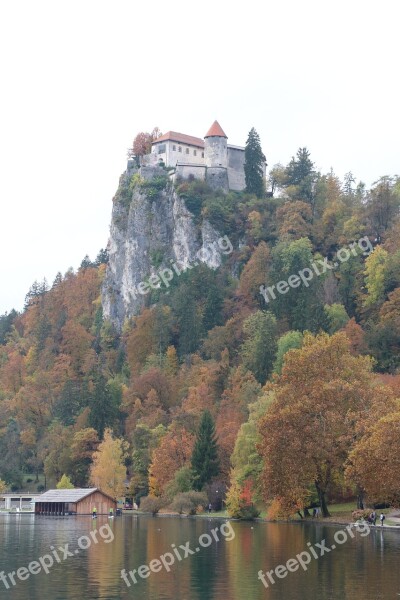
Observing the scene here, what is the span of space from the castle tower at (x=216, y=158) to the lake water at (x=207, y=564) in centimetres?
9331

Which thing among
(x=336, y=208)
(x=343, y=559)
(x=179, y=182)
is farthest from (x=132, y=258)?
(x=343, y=559)

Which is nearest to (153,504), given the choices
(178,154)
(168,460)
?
(168,460)

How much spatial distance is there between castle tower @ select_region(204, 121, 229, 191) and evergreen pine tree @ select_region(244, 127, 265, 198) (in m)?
3.34

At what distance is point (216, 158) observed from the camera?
150 metres

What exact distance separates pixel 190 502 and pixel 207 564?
4336 cm

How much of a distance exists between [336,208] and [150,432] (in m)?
45.4

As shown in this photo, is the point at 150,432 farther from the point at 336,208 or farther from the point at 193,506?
the point at 336,208

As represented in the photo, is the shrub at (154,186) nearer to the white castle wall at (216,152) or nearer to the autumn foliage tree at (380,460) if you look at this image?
the white castle wall at (216,152)

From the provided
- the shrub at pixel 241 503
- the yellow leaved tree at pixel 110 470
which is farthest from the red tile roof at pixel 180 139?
the shrub at pixel 241 503

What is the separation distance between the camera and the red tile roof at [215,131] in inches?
5920

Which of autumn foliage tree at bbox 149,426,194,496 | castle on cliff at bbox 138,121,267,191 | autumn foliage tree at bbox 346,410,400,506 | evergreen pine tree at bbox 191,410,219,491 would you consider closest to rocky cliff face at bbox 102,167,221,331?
castle on cliff at bbox 138,121,267,191

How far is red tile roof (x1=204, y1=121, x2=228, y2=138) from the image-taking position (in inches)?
5920

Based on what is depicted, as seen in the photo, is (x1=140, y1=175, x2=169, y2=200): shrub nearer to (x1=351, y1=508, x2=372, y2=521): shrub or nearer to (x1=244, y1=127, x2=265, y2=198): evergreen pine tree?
(x1=244, y1=127, x2=265, y2=198): evergreen pine tree

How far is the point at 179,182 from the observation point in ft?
489
